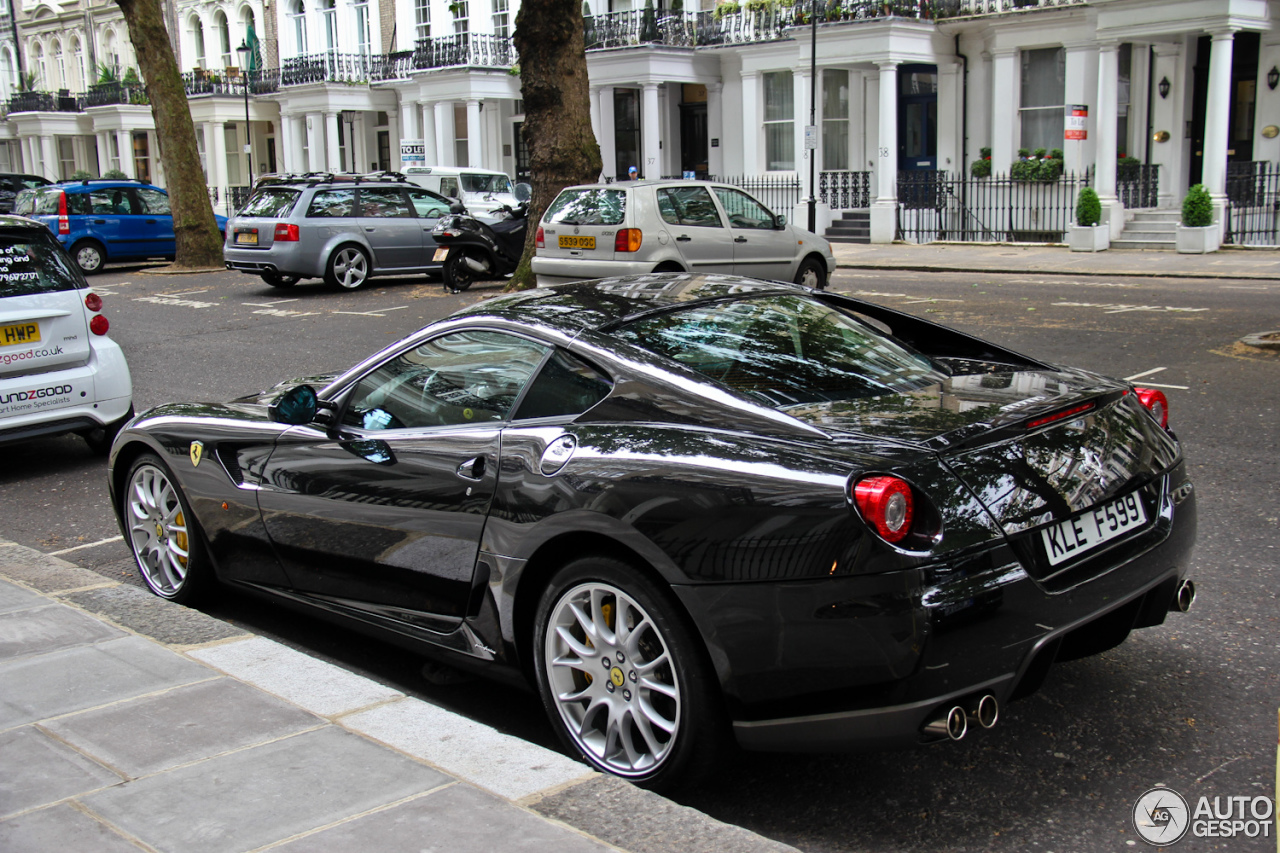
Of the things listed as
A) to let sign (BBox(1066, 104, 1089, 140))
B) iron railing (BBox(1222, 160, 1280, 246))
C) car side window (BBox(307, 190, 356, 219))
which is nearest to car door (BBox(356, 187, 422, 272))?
car side window (BBox(307, 190, 356, 219))

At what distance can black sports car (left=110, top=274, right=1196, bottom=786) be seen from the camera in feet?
10.0

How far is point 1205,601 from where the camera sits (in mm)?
4812

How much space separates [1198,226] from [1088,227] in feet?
6.47

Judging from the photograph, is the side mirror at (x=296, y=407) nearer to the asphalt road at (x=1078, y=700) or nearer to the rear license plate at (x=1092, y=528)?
the asphalt road at (x=1078, y=700)

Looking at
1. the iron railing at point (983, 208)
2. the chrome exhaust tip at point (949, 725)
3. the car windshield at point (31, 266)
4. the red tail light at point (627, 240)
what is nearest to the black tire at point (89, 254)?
the red tail light at point (627, 240)

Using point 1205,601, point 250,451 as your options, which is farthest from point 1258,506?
point 250,451

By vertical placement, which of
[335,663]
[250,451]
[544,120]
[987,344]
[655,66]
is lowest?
[335,663]

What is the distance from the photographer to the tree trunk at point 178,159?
25.5 meters

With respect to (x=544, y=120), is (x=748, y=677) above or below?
below

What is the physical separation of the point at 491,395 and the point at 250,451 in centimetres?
126

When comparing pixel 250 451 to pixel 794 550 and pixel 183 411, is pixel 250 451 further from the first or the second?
pixel 794 550

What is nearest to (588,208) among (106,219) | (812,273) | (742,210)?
(742,210)

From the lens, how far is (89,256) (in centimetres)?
2558

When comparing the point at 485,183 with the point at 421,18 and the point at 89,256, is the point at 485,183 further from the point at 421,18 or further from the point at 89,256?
the point at 421,18
